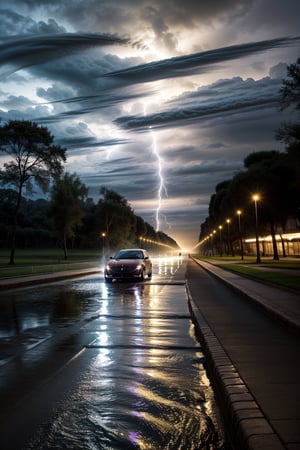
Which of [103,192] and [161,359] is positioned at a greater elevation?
[103,192]

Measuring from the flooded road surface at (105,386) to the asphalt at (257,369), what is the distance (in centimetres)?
24

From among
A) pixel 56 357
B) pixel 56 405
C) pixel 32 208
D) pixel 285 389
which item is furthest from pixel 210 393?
pixel 32 208

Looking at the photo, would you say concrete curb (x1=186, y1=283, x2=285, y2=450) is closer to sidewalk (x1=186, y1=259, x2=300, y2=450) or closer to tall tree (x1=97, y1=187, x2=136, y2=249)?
sidewalk (x1=186, y1=259, x2=300, y2=450)

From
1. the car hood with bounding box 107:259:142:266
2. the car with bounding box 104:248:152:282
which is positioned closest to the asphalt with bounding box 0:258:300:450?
the car with bounding box 104:248:152:282

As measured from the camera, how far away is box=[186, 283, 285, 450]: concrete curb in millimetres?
3842

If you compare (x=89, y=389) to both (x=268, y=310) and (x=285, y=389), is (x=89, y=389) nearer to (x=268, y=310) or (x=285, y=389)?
(x=285, y=389)

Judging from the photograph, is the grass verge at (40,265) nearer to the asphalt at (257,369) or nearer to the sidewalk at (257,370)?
the asphalt at (257,369)

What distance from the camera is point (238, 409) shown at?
462 cm

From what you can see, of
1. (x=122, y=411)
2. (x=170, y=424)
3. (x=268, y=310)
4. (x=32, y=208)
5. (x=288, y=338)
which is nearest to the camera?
(x=170, y=424)

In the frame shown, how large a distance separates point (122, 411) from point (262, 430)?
62.1 inches

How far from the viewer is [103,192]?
11344 centimetres

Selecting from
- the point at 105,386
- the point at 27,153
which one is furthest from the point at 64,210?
the point at 105,386

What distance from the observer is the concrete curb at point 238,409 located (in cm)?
384

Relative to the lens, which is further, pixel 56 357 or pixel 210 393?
pixel 56 357
